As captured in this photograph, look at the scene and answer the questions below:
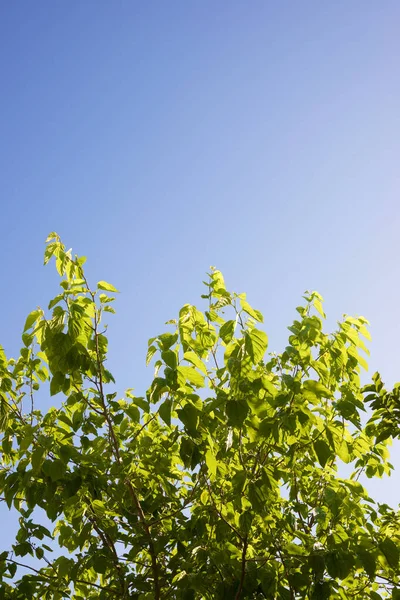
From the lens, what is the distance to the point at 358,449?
4.08 metres

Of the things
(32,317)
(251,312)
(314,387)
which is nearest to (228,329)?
(251,312)

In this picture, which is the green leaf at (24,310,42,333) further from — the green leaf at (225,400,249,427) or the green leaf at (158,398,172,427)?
the green leaf at (225,400,249,427)

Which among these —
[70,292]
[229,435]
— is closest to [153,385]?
[229,435]

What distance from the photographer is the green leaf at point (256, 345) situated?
11.0ft

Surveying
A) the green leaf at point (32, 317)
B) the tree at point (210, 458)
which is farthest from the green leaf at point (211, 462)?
the green leaf at point (32, 317)

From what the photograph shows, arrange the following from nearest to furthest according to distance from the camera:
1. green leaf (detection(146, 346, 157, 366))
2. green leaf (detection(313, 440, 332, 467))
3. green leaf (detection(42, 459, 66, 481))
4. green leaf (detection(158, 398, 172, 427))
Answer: green leaf (detection(158, 398, 172, 427)) → green leaf (detection(313, 440, 332, 467)) → green leaf (detection(146, 346, 157, 366)) → green leaf (detection(42, 459, 66, 481))

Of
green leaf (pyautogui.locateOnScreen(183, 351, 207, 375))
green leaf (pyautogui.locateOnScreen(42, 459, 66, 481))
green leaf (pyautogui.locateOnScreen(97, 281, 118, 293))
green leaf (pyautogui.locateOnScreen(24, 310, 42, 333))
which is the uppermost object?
green leaf (pyautogui.locateOnScreen(97, 281, 118, 293))

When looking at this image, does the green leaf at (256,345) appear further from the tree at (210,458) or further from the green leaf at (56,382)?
the green leaf at (56,382)

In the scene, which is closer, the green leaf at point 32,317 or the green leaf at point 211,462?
the green leaf at point 211,462

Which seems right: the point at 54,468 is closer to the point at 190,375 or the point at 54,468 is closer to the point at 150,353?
the point at 150,353

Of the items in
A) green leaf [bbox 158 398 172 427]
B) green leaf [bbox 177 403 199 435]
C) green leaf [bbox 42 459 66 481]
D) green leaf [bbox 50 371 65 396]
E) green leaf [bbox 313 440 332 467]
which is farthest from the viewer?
green leaf [bbox 50 371 65 396]

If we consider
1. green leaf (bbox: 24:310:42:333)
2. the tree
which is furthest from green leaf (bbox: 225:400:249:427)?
green leaf (bbox: 24:310:42:333)

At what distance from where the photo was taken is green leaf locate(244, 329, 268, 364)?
11.0ft

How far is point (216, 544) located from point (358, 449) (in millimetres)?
1524
